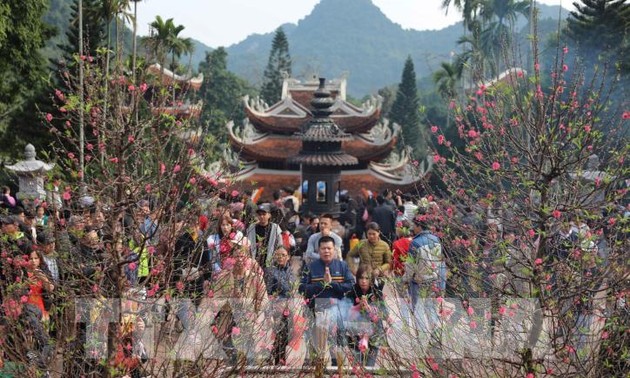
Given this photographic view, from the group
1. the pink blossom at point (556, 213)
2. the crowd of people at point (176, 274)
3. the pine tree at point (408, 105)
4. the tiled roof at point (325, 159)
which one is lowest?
the pine tree at point (408, 105)

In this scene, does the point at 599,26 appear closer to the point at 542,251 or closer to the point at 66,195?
the point at 542,251

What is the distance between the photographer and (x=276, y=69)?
220 ft

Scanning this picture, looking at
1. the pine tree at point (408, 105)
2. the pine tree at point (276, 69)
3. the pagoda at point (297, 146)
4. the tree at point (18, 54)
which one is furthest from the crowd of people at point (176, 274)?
the pine tree at point (276, 69)

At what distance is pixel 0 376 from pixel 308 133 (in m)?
14.0

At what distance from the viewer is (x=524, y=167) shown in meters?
4.61

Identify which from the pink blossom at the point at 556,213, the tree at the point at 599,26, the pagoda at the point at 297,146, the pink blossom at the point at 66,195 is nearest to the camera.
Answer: the pink blossom at the point at 556,213

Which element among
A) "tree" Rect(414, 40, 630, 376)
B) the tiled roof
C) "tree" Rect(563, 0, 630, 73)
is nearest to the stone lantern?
the tiled roof

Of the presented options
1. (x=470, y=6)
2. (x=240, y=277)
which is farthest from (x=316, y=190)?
(x=470, y=6)

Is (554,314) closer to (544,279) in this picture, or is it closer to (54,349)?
(544,279)

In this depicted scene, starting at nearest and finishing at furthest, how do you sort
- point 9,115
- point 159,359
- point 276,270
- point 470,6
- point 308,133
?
point 159,359
point 276,270
point 308,133
point 9,115
point 470,6

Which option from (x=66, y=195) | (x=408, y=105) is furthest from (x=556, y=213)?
(x=408, y=105)

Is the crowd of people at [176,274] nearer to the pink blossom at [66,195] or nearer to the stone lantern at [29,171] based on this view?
the pink blossom at [66,195]

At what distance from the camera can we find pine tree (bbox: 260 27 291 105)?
202ft

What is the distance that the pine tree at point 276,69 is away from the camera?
61469 millimetres
